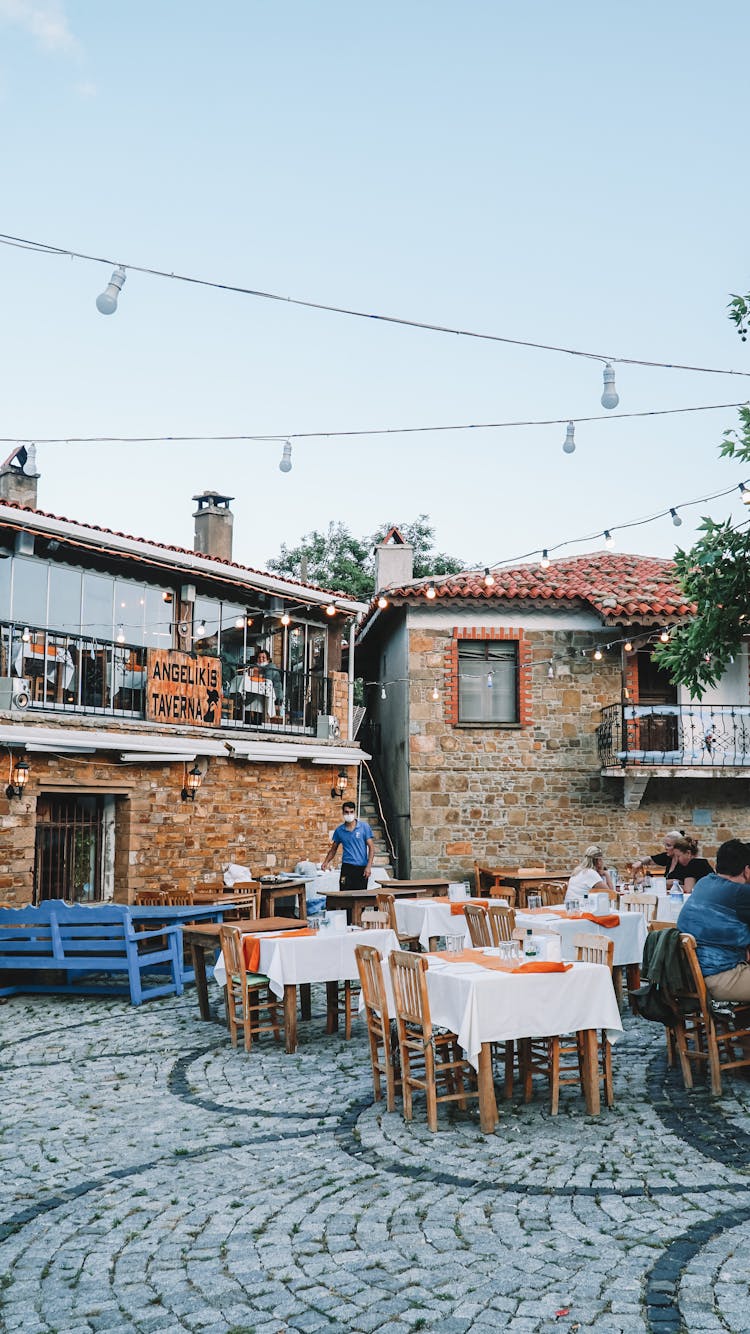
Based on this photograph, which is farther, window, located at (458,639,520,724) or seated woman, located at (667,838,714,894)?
window, located at (458,639,520,724)

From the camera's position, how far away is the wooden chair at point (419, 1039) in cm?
561

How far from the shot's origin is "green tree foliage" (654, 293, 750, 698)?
26.9 feet

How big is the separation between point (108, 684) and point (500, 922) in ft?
25.3

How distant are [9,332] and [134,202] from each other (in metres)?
1.48

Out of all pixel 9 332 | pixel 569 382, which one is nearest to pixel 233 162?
pixel 9 332

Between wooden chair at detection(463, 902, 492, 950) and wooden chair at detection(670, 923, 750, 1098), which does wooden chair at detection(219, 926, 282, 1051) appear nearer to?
wooden chair at detection(463, 902, 492, 950)

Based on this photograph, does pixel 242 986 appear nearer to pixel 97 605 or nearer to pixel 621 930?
pixel 621 930

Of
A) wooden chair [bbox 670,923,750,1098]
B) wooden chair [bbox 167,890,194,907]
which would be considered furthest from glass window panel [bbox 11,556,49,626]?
wooden chair [bbox 670,923,750,1098]

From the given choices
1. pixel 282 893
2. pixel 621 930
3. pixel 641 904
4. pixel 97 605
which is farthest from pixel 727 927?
pixel 97 605

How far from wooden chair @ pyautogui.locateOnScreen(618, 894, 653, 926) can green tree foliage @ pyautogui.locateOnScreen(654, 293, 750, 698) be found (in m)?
2.04

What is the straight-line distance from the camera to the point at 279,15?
8492mm

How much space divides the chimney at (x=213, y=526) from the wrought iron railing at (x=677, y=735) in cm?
717

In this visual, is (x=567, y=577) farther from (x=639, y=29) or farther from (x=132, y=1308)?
(x=132, y=1308)

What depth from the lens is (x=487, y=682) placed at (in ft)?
57.8
